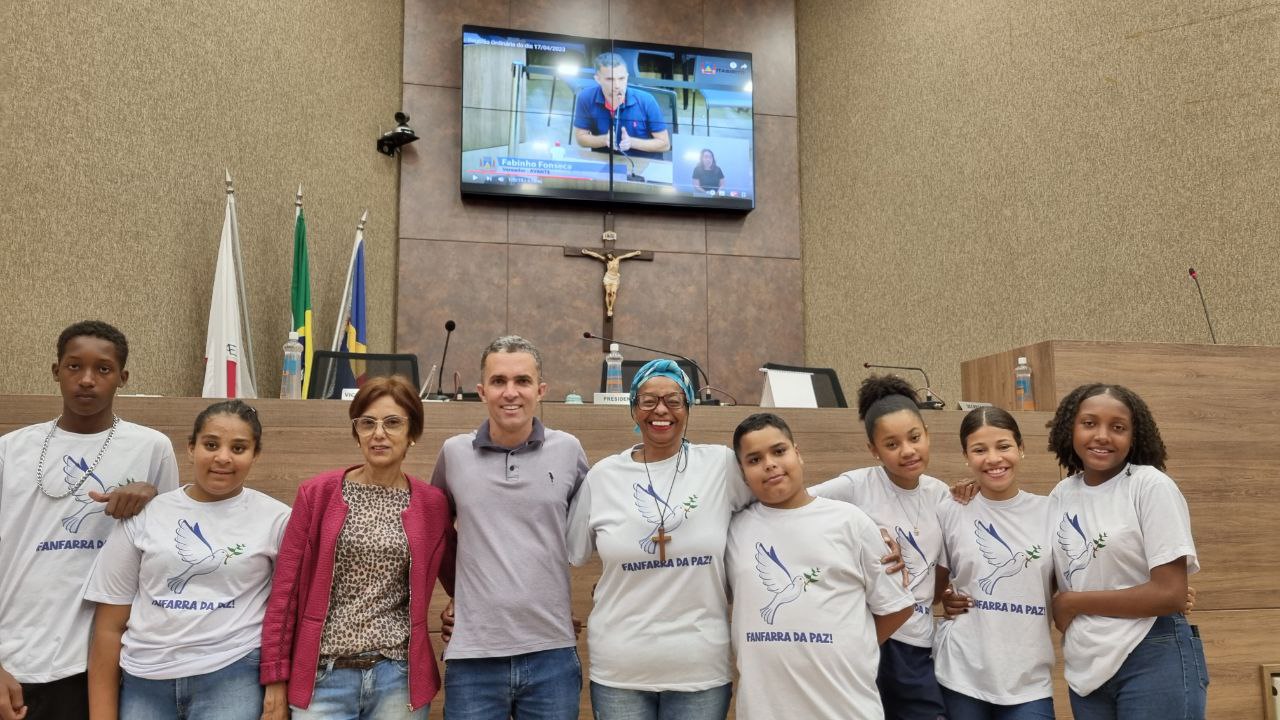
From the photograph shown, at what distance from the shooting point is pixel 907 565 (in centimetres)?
206

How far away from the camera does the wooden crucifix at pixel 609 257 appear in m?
6.15

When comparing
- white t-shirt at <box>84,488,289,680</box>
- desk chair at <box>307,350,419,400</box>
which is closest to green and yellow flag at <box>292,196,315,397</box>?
desk chair at <box>307,350,419,400</box>

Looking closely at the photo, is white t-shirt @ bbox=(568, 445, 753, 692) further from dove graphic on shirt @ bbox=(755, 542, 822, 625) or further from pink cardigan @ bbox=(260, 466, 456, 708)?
pink cardigan @ bbox=(260, 466, 456, 708)

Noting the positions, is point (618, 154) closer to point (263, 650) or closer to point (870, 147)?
point (870, 147)

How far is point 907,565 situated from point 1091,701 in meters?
0.46

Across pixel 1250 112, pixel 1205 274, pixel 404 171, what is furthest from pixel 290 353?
pixel 1250 112

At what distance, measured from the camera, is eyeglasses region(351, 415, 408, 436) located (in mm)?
1872

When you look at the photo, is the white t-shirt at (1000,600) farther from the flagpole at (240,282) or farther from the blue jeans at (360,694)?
the flagpole at (240,282)

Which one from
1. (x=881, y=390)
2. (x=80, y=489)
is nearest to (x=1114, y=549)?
(x=881, y=390)

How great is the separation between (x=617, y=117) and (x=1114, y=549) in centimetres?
486

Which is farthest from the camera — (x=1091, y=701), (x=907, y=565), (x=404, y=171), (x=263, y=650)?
(x=404, y=171)

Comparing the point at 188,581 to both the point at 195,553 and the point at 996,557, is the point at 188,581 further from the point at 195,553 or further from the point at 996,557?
the point at 996,557

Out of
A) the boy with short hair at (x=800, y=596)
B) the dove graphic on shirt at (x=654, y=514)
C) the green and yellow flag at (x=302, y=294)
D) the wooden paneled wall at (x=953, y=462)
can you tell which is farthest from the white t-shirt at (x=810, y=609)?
the green and yellow flag at (x=302, y=294)

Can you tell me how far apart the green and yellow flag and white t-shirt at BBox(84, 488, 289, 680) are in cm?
289
